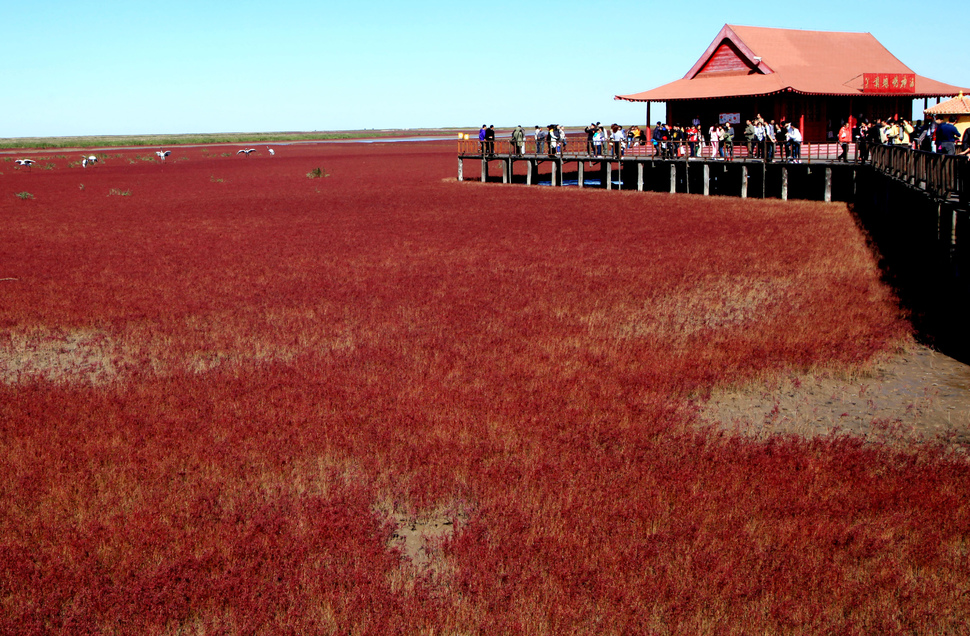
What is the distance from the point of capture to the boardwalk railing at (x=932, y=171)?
15308mm

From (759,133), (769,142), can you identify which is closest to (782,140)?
(769,142)

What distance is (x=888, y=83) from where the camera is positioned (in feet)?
119

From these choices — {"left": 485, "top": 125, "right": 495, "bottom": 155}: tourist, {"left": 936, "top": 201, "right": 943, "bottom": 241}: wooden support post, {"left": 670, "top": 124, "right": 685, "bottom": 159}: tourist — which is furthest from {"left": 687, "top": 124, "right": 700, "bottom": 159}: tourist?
{"left": 936, "top": 201, "right": 943, "bottom": 241}: wooden support post

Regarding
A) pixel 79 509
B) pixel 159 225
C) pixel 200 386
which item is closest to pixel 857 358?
pixel 200 386

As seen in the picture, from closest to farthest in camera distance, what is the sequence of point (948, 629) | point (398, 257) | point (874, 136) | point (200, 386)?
point (948, 629) → point (200, 386) → point (398, 257) → point (874, 136)

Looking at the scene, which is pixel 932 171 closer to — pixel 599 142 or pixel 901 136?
pixel 901 136

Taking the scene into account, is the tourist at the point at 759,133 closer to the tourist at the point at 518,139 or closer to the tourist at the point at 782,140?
the tourist at the point at 782,140

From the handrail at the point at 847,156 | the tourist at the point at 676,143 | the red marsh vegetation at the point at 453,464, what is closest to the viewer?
the red marsh vegetation at the point at 453,464

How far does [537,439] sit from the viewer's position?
862 centimetres

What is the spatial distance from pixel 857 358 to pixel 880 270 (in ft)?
22.1

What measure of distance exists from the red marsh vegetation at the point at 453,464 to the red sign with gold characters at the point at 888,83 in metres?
20.5

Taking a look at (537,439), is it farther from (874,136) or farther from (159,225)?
(874,136)

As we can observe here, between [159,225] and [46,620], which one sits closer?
[46,620]

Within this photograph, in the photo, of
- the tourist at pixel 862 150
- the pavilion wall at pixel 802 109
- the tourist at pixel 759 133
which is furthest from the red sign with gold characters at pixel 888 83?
the tourist at pixel 759 133
